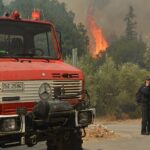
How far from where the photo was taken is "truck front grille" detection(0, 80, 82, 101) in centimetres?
888

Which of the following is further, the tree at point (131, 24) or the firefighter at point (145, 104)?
the tree at point (131, 24)

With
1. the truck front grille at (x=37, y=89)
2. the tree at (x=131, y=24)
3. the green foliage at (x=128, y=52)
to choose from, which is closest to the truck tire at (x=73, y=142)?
the truck front grille at (x=37, y=89)

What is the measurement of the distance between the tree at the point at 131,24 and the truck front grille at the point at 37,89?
297ft

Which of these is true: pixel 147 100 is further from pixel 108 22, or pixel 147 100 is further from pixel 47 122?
pixel 108 22

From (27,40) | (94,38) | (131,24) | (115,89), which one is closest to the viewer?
(27,40)

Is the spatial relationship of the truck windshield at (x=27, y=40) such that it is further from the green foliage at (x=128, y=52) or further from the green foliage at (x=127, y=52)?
the green foliage at (x=128, y=52)

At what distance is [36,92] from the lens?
9.12 metres

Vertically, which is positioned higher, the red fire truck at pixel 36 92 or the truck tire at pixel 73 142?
the red fire truck at pixel 36 92

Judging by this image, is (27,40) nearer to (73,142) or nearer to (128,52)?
(73,142)

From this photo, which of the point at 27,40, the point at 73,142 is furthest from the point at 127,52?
the point at 73,142

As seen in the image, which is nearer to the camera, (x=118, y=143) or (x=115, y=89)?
(x=118, y=143)

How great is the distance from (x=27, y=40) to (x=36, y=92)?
5.30ft

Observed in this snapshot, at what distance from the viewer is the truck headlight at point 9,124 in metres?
8.55

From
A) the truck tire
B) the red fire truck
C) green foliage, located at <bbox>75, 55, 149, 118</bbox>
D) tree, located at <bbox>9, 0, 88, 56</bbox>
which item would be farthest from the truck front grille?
tree, located at <bbox>9, 0, 88, 56</bbox>
